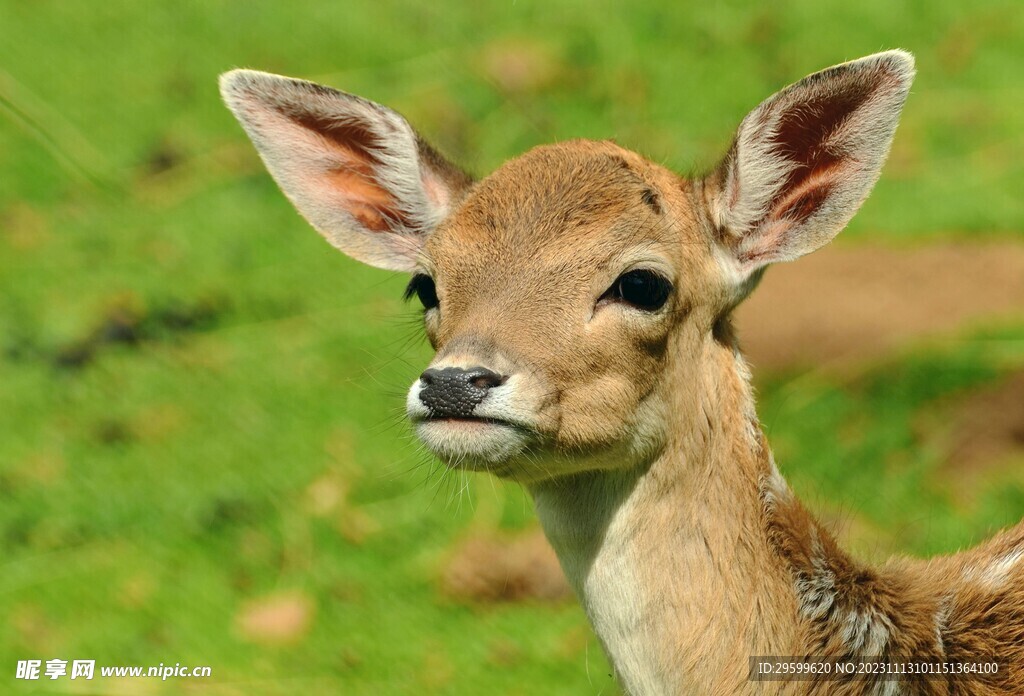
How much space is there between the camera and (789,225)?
479 cm

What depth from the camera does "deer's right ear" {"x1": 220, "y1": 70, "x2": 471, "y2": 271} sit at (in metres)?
5.10

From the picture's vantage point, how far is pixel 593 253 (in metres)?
4.46

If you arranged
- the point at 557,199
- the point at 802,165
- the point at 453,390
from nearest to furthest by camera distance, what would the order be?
1. the point at 453,390
2. the point at 557,199
3. the point at 802,165

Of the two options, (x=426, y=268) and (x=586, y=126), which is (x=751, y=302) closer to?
(x=586, y=126)

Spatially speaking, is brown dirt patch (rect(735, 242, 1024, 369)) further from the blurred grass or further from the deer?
the deer

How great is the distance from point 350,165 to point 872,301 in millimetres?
3859

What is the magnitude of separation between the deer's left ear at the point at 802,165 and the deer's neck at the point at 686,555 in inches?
21.2

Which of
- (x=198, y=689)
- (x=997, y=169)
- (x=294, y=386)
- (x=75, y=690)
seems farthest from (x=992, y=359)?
(x=75, y=690)

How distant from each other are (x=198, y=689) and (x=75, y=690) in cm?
58

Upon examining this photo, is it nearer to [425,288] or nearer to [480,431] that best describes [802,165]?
[425,288]

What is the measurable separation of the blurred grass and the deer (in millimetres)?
800

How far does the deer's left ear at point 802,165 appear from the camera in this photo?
454 centimetres

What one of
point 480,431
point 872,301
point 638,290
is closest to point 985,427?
point 872,301

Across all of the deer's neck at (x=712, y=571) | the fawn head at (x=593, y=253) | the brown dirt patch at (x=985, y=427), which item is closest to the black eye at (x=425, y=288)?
the fawn head at (x=593, y=253)
